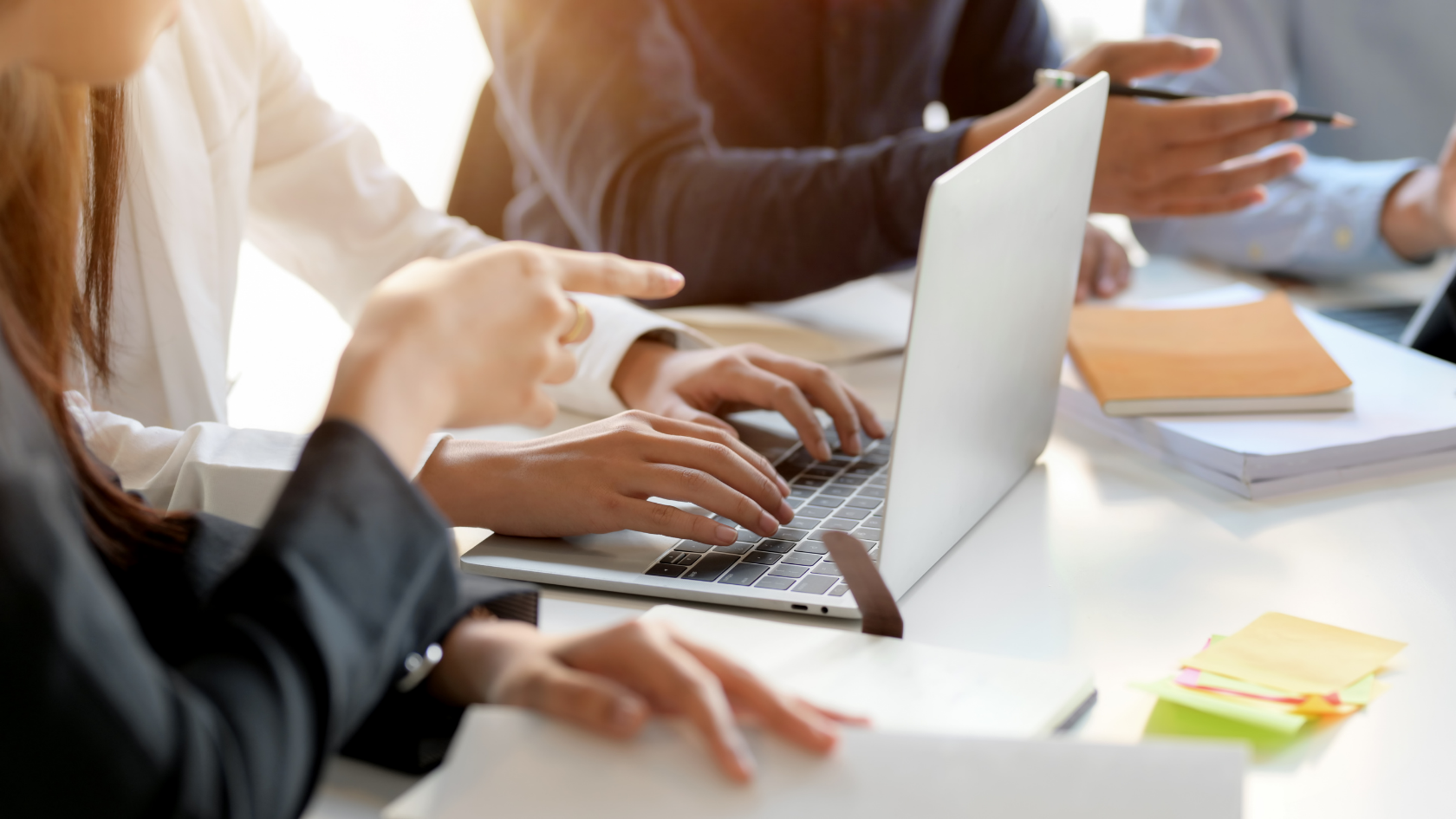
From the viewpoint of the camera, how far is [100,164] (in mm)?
596

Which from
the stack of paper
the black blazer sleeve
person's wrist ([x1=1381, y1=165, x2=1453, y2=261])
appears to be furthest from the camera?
person's wrist ([x1=1381, y1=165, x2=1453, y2=261])

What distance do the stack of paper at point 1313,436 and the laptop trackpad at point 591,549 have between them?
369mm

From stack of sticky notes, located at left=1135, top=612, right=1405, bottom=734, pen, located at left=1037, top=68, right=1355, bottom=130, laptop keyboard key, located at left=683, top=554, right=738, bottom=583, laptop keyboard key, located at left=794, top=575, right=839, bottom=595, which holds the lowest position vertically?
laptop keyboard key, located at left=683, top=554, right=738, bottom=583

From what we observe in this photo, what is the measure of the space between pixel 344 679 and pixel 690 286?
0.85 metres

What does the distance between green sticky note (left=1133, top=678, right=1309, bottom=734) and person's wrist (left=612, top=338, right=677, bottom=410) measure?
0.45 m

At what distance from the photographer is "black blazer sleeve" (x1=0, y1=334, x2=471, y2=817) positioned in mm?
300

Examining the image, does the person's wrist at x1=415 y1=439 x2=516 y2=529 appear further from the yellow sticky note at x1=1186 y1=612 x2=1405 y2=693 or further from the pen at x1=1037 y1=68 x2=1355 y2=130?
the pen at x1=1037 y1=68 x2=1355 y2=130

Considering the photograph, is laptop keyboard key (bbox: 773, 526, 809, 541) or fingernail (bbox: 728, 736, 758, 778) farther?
laptop keyboard key (bbox: 773, 526, 809, 541)

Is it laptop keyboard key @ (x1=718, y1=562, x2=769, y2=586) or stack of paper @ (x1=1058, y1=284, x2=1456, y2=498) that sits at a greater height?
laptop keyboard key @ (x1=718, y1=562, x2=769, y2=586)

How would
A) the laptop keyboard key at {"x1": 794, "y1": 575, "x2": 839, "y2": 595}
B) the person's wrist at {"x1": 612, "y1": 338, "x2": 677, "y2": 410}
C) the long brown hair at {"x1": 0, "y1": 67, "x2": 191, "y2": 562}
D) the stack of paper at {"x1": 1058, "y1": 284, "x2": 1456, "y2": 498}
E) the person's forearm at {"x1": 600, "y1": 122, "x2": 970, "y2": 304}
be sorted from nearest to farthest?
the long brown hair at {"x1": 0, "y1": 67, "x2": 191, "y2": 562} < the laptop keyboard key at {"x1": 794, "y1": 575, "x2": 839, "y2": 595} < the stack of paper at {"x1": 1058, "y1": 284, "x2": 1456, "y2": 498} < the person's wrist at {"x1": 612, "y1": 338, "x2": 677, "y2": 410} < the person's forearm at {"x1": 600, "y1": 122, "x2": 970, "y2": 304}

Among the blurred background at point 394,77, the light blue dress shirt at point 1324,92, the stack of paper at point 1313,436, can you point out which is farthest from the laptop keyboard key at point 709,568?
the blurred background at point 394,77

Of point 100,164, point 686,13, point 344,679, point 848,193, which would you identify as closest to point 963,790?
point 344,679

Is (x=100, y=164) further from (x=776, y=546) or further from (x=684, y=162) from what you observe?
(x=684, y=162)

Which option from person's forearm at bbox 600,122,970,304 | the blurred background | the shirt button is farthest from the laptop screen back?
the blurred background
